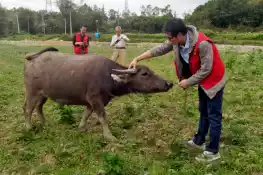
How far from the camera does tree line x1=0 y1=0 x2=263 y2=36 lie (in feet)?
191

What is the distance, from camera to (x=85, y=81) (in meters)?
5.81

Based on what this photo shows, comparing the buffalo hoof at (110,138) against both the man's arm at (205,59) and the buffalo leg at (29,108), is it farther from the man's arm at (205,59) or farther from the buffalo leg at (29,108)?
the man's arm at (205,59)

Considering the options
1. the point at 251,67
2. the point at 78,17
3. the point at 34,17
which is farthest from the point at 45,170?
the point at 34,17

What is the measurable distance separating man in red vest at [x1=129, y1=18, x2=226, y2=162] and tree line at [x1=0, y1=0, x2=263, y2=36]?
2129 inches

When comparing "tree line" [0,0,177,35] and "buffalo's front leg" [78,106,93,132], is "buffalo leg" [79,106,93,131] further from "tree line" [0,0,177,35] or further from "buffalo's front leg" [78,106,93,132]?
"tree line" [0,0,177,35]

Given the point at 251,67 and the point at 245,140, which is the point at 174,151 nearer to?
the point at 245,140

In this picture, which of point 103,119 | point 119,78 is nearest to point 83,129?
point 103,119

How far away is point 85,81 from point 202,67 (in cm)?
226

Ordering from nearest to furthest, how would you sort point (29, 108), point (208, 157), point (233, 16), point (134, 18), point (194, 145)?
point (208, 157) → point (194, 145) → point (29, 108) → point (233, 16) → point (134, 18)

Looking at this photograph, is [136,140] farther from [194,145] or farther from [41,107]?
[41,107]

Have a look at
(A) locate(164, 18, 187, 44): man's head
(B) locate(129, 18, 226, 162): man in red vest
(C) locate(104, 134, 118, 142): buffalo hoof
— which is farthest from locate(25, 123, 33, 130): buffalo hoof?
(A) locate(164, 18, 187, 44): man's head

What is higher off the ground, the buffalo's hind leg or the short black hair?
the short black hair

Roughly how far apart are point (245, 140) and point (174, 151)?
125 centimetres

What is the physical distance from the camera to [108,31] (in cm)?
7081
